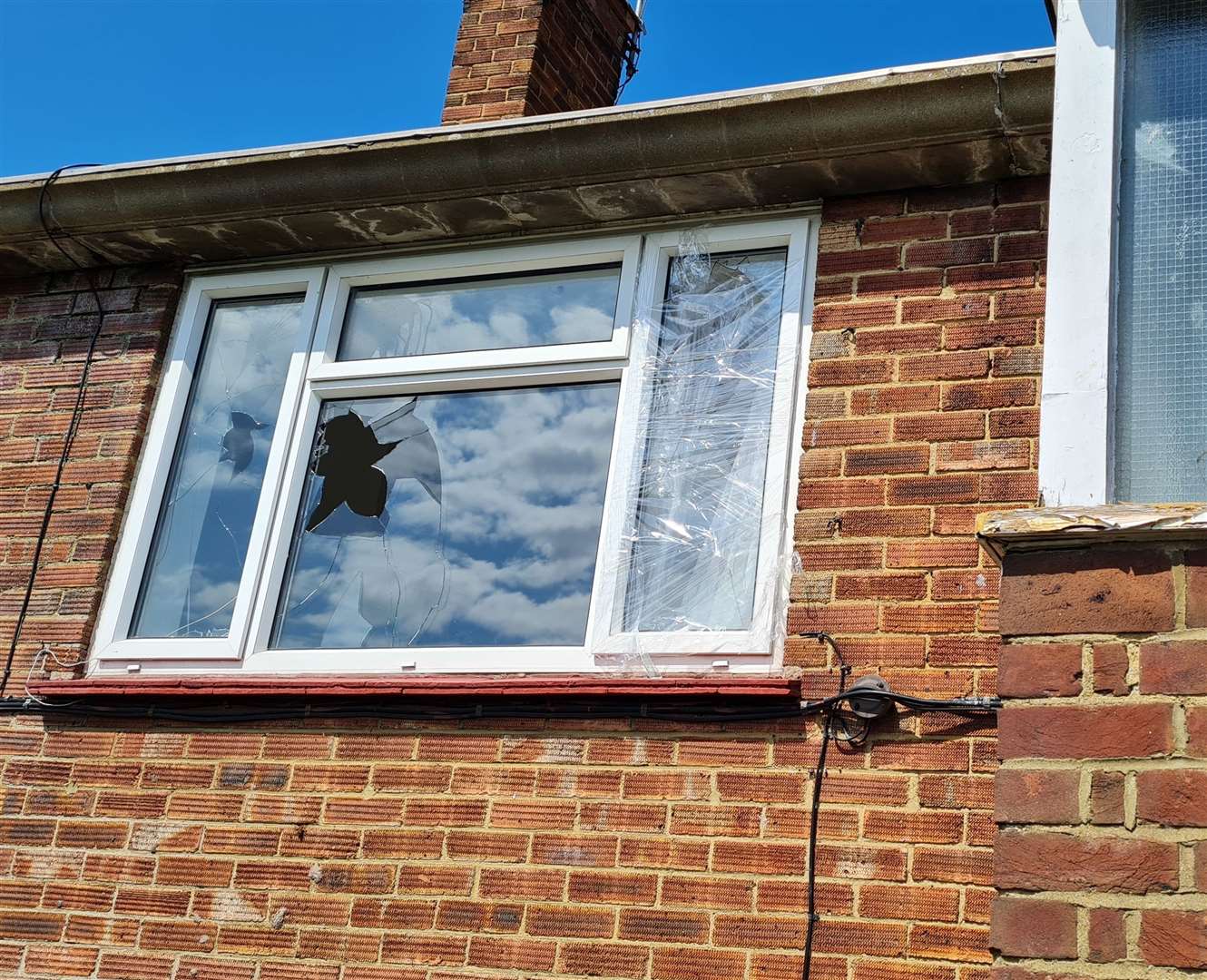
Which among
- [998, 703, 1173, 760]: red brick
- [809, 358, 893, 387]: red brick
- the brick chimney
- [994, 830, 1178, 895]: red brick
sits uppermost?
the brick chimney

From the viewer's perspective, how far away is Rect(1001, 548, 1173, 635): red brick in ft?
9.14

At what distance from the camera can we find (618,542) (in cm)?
440

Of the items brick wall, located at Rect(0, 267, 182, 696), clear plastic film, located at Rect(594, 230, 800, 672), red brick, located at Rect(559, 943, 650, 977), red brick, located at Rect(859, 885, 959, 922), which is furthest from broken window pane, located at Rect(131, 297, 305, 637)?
red brick, located at Rect(859, 885, 959, 922)

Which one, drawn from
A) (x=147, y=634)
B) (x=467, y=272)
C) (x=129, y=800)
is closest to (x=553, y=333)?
(x=467, y=272)

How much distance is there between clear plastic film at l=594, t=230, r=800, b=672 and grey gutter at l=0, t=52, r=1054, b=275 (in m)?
0.34

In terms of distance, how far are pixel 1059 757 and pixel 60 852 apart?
3129 millimetres

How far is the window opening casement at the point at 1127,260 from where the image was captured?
2.97 metres

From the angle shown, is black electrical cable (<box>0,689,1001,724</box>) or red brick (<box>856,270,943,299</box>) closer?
black electrical cable (<box>0,689,1001,724</box>)

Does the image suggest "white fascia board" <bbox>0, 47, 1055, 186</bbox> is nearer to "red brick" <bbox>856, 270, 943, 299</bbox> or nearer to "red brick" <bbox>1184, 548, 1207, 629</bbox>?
"red brick" <bbox>856, 270, 943, 299</bbox>

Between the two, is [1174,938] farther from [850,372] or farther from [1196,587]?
[850,372]

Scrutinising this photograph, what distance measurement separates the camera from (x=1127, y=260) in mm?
3193

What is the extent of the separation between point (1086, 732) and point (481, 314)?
288 centimetres

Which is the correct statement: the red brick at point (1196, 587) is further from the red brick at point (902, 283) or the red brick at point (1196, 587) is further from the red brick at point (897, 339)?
the red brick at point (902, 283)

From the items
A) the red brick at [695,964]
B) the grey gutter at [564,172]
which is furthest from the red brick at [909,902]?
the grey gutter at [564,172]
